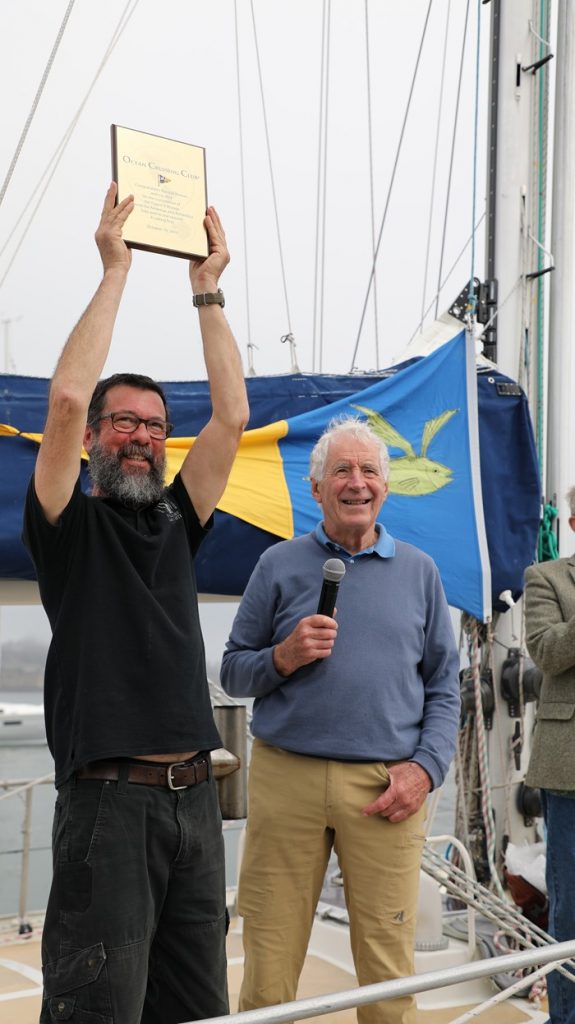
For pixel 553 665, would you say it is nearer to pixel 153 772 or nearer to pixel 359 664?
pixel 359 664

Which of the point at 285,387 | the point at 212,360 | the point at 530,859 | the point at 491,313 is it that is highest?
the point at 491,313

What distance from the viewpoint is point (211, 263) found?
2.31 meters

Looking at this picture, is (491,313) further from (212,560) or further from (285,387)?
(212,560)

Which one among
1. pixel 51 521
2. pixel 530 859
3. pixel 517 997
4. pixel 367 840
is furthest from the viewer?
A: pixel 530 859

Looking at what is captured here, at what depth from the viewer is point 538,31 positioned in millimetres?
4898

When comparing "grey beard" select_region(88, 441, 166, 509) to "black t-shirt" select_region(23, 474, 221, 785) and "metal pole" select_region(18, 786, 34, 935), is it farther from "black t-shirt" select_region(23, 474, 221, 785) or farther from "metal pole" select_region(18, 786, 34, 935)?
"metal pole" select_region(18, 786, 34, 935)

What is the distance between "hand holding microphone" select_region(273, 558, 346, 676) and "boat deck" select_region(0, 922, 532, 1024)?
140 cm

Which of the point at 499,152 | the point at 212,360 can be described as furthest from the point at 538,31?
the point at 212,360

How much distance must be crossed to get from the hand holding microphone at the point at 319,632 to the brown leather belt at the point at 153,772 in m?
0.47

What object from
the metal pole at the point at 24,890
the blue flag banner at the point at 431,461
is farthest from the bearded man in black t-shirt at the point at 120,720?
the metal pole at the point at 24,890

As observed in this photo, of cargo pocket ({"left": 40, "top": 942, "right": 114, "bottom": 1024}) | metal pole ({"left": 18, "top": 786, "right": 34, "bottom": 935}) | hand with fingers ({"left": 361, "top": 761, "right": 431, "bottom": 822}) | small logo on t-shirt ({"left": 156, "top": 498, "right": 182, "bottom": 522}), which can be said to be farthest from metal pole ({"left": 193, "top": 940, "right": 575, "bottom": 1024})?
metal pole ({"left": 18, "top": 786, "right": 34, "bottom": 935})

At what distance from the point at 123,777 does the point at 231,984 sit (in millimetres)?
2099

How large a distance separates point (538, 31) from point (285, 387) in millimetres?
2336

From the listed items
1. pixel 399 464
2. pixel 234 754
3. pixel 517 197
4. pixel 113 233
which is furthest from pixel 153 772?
pixel 517 197
